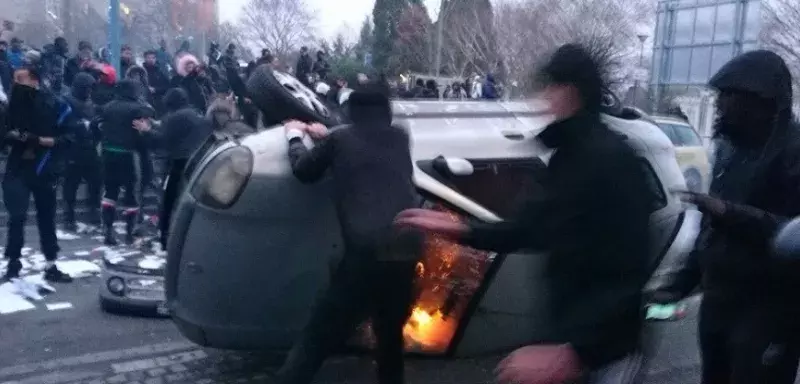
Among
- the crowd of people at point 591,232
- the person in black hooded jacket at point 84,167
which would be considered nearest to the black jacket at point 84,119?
the person in black hooded jacket at point 84,167

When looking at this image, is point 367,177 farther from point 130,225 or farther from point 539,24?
point 539,24

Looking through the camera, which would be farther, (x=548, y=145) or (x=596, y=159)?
(x=548, y=145)

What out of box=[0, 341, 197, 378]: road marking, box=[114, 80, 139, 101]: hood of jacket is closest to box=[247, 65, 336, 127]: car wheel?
box=[0, 341, 197, 378]: road marking

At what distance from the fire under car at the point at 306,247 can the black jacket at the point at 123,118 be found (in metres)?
4.13

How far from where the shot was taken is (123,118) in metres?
8.74

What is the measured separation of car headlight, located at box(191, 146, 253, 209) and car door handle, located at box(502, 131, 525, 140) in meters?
1.63

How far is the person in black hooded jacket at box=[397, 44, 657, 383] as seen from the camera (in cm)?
238

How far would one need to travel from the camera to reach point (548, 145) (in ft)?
8.37

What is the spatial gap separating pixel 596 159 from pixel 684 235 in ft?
9.42

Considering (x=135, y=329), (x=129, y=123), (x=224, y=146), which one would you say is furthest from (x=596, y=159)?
(x=129, y=123)

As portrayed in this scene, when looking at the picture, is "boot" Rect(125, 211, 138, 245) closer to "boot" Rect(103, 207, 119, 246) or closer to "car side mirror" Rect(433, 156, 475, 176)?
"boot" Rect(103, 207, 119, 246)

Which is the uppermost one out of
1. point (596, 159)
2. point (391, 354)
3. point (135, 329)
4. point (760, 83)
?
point (760, 83)

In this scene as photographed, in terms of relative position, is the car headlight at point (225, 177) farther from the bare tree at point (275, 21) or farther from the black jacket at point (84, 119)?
the bare tree at point (275, 21)

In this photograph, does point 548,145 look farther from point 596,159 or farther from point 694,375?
point 694,375
